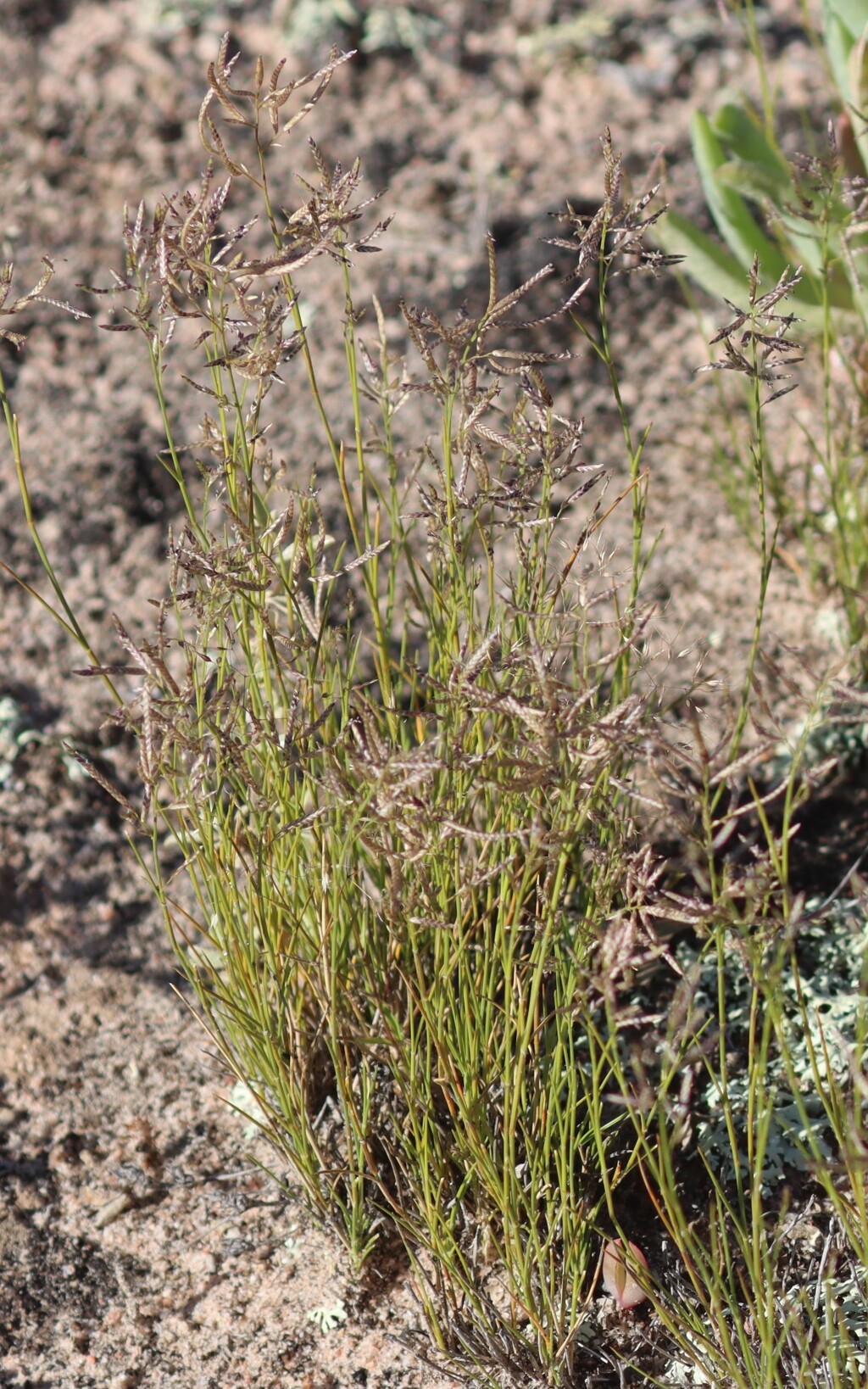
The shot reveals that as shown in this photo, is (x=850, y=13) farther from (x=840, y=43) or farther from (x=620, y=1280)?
(x=620, y=1280)

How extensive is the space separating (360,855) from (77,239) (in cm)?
247

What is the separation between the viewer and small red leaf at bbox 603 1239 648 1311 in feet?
5.19

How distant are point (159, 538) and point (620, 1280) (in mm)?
1907

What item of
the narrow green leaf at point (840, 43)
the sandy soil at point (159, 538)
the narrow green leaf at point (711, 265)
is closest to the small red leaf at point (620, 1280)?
the sandy soil at point (159, 538)

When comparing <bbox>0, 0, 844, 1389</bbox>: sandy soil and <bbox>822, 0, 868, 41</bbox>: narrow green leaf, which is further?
<bbox>822, 0, 868, 41</bbox>: narrow green leaf

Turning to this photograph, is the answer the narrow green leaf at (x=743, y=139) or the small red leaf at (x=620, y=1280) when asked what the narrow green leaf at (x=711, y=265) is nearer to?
the narrow green leaf at (x=743, y=139)

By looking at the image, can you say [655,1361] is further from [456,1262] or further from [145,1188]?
[145,1188]

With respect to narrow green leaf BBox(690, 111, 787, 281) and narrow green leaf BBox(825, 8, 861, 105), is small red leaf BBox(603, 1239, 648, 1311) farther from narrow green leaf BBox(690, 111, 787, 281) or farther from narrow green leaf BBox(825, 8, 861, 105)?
narrow green leaf BBox(825, 8, 861, 105)

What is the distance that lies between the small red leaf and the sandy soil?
0.92ft

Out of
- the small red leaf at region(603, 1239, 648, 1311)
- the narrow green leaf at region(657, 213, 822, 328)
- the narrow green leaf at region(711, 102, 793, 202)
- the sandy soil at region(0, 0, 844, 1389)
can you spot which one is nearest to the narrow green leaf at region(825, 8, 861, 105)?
the narrow green leaf at region(711, 102, 793, 202)

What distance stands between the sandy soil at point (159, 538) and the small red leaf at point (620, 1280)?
0.28 meters

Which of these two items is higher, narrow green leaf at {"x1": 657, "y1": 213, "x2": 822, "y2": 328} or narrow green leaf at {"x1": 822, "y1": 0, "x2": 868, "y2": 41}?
narrow green leaf at {"x1": 822, "y1": 0, "x2": 868, "y2": 41}

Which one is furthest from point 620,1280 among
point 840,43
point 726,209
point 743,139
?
point 840,43

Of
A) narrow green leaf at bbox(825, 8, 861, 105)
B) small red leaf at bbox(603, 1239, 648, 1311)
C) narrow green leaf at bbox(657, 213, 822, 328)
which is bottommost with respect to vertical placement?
small red leaf at bbox(603, 1239, 648, 1311)
